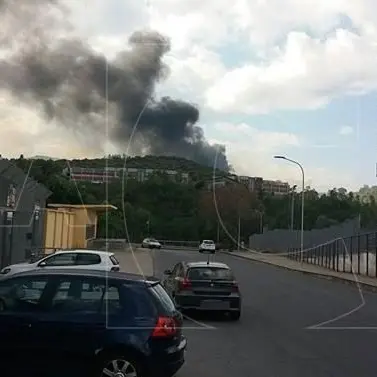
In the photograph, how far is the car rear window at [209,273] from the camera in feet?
60.7

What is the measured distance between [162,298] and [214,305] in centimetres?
931

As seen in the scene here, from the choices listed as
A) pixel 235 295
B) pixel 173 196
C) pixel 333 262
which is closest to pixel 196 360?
pixel 173 196

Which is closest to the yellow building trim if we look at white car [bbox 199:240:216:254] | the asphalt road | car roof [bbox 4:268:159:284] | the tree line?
white car [bbox 199:240:216:254]

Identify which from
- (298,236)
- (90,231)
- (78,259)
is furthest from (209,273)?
(298,236)

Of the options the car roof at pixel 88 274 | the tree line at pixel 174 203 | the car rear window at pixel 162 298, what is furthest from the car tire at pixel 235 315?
the car roof at pixel 88 274

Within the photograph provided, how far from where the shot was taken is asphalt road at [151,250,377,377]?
433 inches

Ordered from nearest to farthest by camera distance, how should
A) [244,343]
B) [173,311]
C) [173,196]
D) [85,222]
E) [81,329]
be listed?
1. [81,329]
2. [173,311]
3. [244,343]
4. [173,196]
5. [85,222]

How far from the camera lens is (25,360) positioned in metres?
8.59

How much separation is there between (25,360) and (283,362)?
444 centimetres

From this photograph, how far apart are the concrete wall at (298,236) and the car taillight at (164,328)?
39268 millimetres

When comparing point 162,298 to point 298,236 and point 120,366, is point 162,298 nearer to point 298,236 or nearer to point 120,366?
point 120,366

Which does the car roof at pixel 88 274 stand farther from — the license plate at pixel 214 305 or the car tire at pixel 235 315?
the car tire at pixel 235 315

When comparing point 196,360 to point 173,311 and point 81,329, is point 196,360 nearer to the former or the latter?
point 173,311

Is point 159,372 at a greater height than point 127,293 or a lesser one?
lesser
